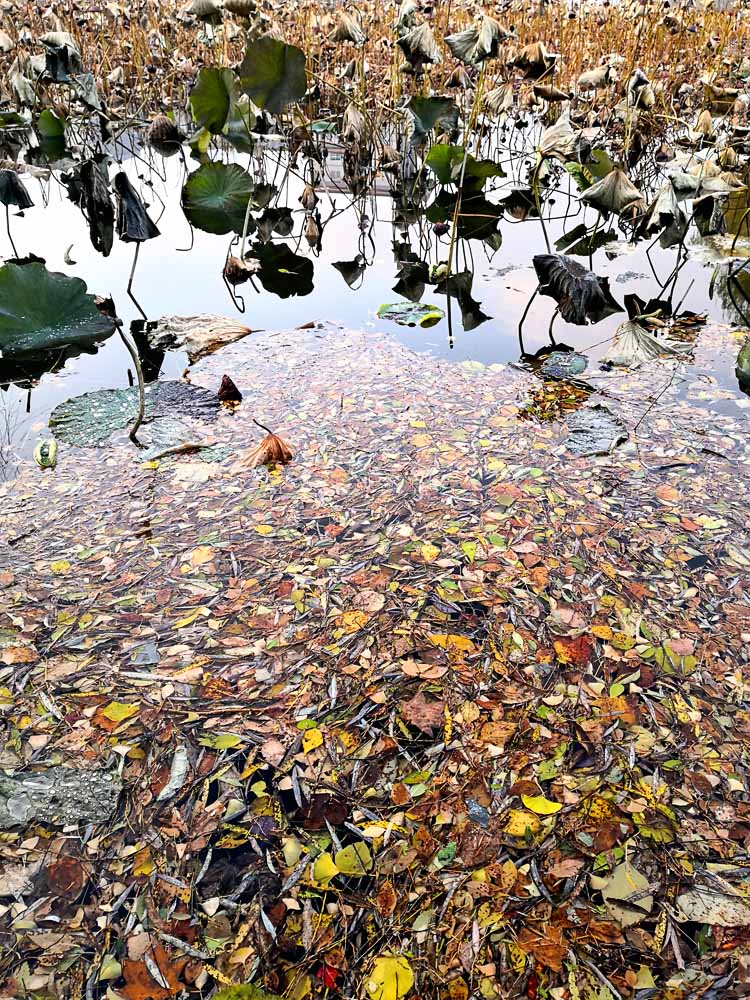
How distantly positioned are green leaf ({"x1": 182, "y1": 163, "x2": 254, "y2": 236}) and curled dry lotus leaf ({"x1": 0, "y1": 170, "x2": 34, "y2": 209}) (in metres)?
0.95

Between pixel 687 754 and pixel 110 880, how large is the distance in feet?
2.75

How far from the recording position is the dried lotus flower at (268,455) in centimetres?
171

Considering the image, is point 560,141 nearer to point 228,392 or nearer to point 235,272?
point 235,272

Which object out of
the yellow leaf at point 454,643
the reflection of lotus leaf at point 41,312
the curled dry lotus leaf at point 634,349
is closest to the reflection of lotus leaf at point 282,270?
the reflection of lotus leaf at point 41,312

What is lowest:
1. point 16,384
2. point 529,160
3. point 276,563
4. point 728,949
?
point 728,949

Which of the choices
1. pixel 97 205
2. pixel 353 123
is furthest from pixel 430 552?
pixel 353 123

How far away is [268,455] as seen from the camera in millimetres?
1721

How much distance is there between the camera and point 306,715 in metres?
1.10

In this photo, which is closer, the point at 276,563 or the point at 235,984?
the point at 235,984

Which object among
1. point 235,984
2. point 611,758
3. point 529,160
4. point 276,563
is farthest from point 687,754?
point 529,160

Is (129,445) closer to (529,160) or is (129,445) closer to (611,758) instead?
(611,758)

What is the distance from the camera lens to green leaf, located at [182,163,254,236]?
98.2 inches

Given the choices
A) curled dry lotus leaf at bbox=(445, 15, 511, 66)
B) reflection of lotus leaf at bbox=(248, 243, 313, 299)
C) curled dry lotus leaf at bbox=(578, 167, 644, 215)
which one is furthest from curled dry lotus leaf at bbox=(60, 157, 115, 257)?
curled dry lotus leaf at bbox=(578, 167, 644, 215)

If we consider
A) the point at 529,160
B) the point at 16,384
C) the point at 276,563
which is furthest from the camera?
the point at 529,160
